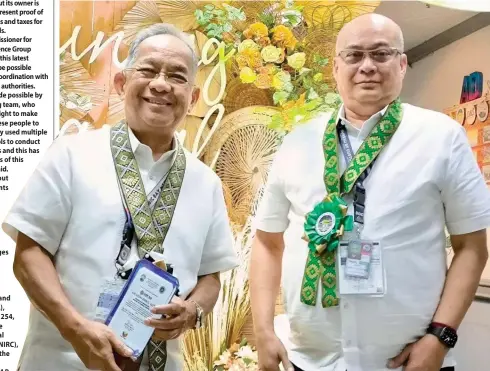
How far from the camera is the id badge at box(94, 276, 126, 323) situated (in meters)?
1.43

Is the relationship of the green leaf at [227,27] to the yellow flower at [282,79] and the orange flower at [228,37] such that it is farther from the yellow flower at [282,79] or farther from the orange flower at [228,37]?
the yellow flower at [282,79]

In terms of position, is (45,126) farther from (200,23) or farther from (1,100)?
(200,23)

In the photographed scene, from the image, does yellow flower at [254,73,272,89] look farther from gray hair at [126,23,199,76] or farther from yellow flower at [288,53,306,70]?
gray hair at [126,23,199,76]

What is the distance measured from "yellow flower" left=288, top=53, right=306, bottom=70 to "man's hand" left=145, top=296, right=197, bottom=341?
35.2 inches

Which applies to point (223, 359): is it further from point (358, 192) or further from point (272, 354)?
point (358, 192)

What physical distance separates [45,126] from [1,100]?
0.16 meters

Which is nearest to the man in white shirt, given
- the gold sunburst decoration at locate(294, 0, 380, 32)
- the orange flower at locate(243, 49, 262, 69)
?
the gold sunburst decoration at locate(294, 0, 380, 32)

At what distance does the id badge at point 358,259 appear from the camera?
4.76 ft

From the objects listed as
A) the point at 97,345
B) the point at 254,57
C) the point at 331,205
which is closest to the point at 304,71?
the point at 254,57

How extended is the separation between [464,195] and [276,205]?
531mm

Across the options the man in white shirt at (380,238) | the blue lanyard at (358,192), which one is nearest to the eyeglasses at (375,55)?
the man in white shirt at (380,238)

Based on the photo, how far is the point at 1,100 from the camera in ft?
5.88

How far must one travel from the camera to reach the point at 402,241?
58.2 inches

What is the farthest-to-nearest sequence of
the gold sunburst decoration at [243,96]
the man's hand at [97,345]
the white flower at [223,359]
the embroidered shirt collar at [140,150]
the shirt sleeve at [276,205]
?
the gold sunburst decoration at [243,96] → the white flower at [223,359] → the shirt sleeve at [276,205] → the embroidered shirt collar at [140,150] → the man's hand at [97,345]
